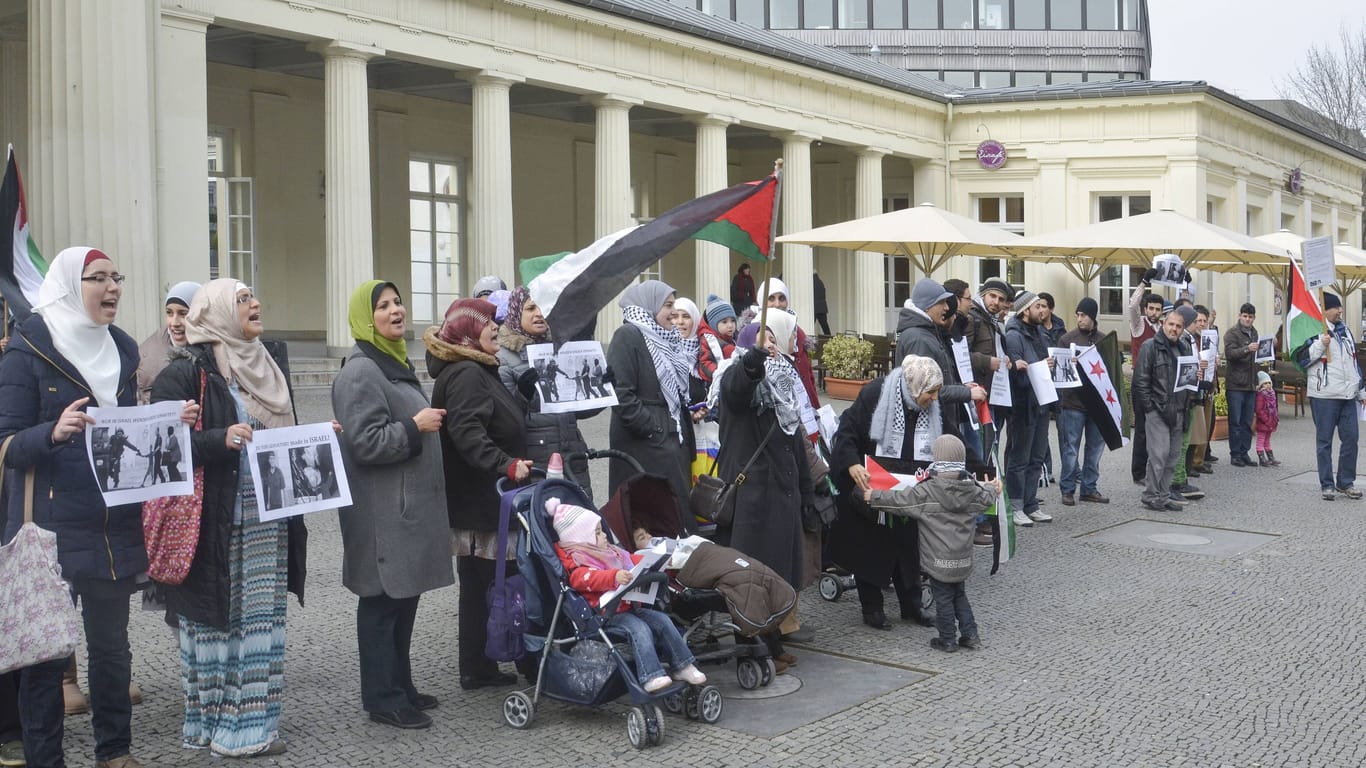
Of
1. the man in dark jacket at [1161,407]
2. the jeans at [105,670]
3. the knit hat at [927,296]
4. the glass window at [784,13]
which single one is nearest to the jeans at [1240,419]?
the man in dark jacket at [1161,407]

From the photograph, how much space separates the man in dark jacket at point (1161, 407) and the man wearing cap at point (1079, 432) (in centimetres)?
53

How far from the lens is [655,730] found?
5.19 m

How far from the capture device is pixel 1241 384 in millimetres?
14562

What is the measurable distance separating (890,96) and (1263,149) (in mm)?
11912

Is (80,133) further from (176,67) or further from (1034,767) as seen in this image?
(1034,767)

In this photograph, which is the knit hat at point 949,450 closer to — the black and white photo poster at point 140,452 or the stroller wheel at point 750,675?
the stroller wheel at point 750,675

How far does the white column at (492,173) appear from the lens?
2067cm

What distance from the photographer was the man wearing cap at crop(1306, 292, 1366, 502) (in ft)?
39.7

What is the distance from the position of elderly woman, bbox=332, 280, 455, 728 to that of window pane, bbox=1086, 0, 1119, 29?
52.5 m

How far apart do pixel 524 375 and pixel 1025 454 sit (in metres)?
5.81

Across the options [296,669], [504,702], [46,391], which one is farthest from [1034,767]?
[46,391]

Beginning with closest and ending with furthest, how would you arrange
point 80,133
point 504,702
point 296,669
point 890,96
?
point 504,702
point 296,669
point 80,133
point 890,96

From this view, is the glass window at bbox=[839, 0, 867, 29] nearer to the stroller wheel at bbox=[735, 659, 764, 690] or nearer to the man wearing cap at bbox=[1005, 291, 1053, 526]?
the man wearing cap at bbox=[1005, 291, 1053, 526]

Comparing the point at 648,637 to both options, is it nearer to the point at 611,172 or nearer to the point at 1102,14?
the point at 611,172
